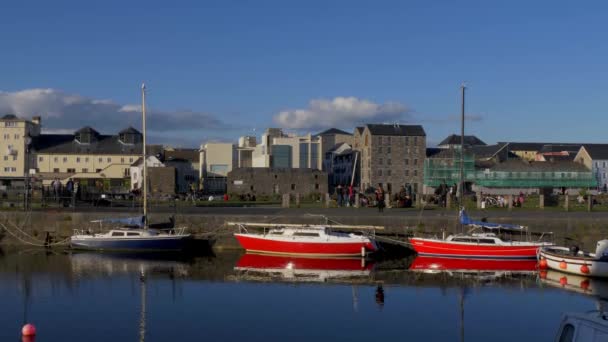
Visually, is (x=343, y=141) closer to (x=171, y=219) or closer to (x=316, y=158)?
(x=316, y=158)

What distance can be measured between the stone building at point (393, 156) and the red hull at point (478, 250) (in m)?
80.6

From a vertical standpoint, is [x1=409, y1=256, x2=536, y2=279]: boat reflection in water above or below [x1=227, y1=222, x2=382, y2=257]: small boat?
below

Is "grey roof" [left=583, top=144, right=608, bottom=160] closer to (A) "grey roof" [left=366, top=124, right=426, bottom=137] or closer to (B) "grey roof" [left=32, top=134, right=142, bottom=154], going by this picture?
(A) "grey roof" [left=366, top=124, right=426, bottom=137]

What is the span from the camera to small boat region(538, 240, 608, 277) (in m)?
29.0

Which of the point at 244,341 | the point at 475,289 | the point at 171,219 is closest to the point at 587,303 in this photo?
the point at 475,289

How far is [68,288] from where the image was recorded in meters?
26.9

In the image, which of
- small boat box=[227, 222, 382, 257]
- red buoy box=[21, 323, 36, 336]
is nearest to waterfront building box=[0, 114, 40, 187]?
small boat box=[227, 222, 382, 257]

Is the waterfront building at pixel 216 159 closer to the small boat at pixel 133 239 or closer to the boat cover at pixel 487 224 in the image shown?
the small boat at pixel 133 239

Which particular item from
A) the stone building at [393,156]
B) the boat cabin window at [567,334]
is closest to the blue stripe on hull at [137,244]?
the boat cabin window at [567,334]

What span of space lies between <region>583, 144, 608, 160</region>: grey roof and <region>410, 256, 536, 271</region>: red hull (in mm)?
111670

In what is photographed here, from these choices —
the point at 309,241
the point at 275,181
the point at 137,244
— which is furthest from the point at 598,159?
the point at 137,244

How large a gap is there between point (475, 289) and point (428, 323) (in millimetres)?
6445

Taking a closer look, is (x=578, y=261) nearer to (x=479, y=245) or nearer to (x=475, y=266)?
(x=475, y=266)

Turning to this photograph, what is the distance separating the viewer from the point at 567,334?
36.1 feet
